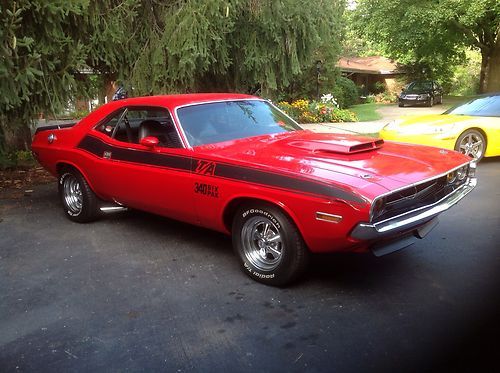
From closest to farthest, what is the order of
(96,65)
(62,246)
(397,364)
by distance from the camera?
(397,364), (62,246), (96,65)

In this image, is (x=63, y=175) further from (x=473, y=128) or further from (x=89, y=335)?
(x=473, y=128)

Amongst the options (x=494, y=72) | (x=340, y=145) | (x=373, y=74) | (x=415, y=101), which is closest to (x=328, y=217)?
(x=340, y=145)

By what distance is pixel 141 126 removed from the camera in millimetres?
5164

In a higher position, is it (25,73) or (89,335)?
(25,73)

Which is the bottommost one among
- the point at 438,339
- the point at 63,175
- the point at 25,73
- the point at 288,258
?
the point at 438,339

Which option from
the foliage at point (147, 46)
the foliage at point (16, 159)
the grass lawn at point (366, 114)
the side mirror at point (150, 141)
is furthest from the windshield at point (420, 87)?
the side mirror at point (150, 141)

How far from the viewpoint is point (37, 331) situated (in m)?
3.39

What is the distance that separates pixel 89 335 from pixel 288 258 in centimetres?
156

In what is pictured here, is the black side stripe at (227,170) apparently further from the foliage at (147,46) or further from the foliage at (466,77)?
the foliage at (466,77)

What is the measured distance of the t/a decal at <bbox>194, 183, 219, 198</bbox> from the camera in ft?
13.7

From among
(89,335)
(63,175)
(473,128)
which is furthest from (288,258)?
(473,128)

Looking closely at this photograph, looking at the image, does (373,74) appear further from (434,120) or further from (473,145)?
(473,145)

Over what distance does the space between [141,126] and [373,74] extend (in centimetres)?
4334

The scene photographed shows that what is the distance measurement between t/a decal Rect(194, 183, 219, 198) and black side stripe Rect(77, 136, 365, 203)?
0.12 meters
